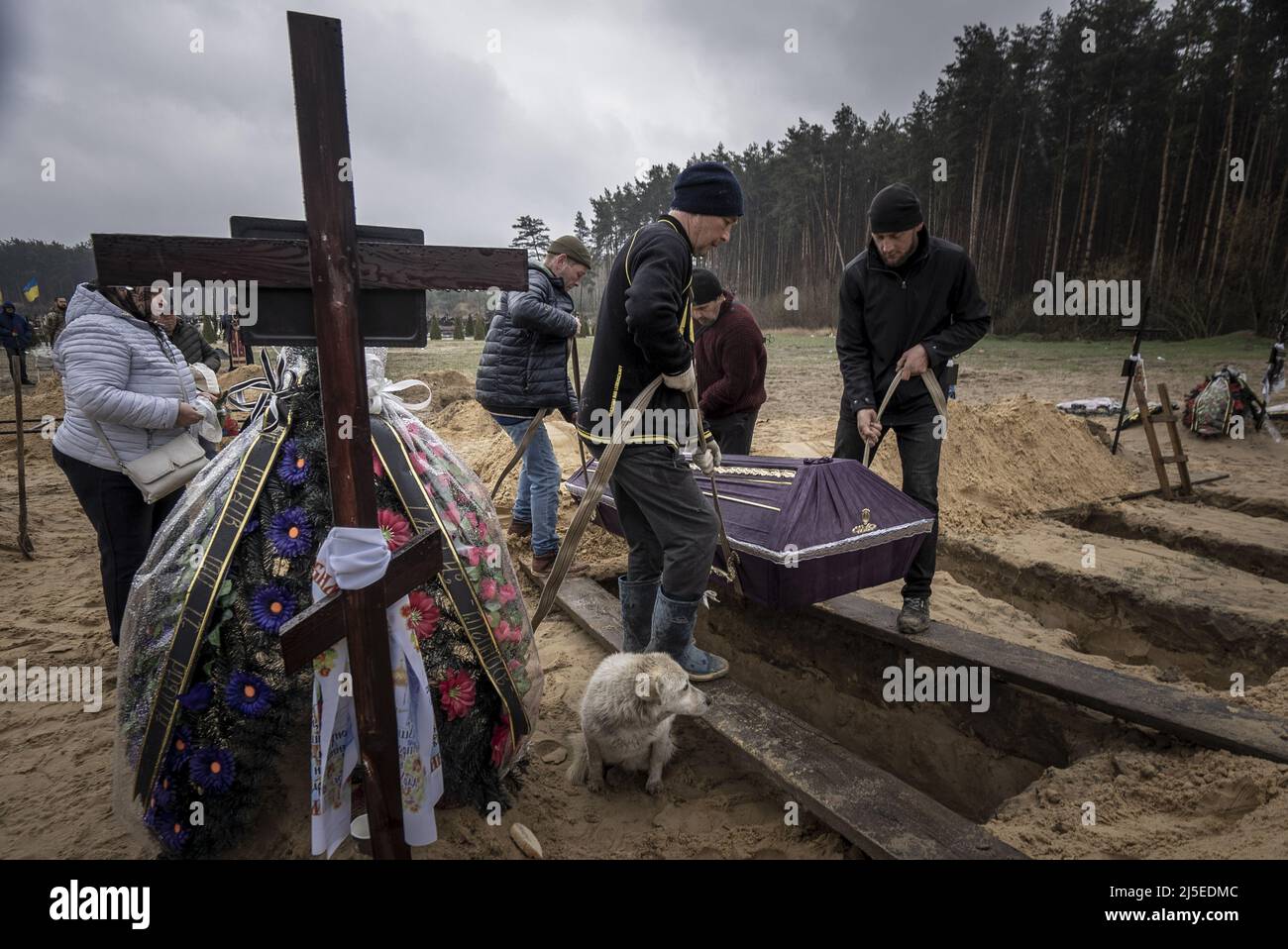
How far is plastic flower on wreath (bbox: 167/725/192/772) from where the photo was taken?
2230mm

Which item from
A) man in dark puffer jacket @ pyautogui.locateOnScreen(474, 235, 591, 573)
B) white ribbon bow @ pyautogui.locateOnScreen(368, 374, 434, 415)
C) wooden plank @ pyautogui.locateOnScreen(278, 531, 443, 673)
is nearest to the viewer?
wooden plank @ pyautogui.locateOnScreen(278, 531, 443, 673)

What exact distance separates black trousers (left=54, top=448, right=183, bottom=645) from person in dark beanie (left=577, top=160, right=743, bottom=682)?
8.70 ft

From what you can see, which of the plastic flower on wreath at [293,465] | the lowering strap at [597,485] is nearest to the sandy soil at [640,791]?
the lowering strap at [597,485]

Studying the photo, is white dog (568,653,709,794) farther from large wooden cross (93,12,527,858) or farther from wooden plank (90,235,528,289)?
wooden plank (90,235,528,289)

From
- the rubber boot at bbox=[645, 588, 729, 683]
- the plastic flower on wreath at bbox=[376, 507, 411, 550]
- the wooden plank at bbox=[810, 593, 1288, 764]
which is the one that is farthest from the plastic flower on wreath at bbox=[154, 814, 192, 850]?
the wooden plank at bbox=[810, 593, 1288, 764]

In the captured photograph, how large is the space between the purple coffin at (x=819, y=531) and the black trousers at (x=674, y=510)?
1.90 ft

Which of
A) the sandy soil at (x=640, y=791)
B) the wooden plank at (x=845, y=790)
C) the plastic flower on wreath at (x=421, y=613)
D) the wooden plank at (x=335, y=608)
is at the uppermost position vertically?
the wooden plank at (x=335, y=608)

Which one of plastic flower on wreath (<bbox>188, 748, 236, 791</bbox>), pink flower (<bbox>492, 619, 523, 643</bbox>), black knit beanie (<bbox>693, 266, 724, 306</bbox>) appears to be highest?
black knit beanie (<bbox>693, 266, 724, 306</bbox>)

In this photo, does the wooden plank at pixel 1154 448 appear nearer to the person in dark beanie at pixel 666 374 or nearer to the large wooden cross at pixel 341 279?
the person in dark beanie at pixel 666 374

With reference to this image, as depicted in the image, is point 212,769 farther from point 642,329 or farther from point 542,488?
point 542,488

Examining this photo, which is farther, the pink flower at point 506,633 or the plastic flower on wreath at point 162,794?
the pink flower at point 506,633

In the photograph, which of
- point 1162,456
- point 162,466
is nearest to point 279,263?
point 162,466

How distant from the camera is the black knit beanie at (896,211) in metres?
3.55

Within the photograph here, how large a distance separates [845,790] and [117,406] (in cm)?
397
